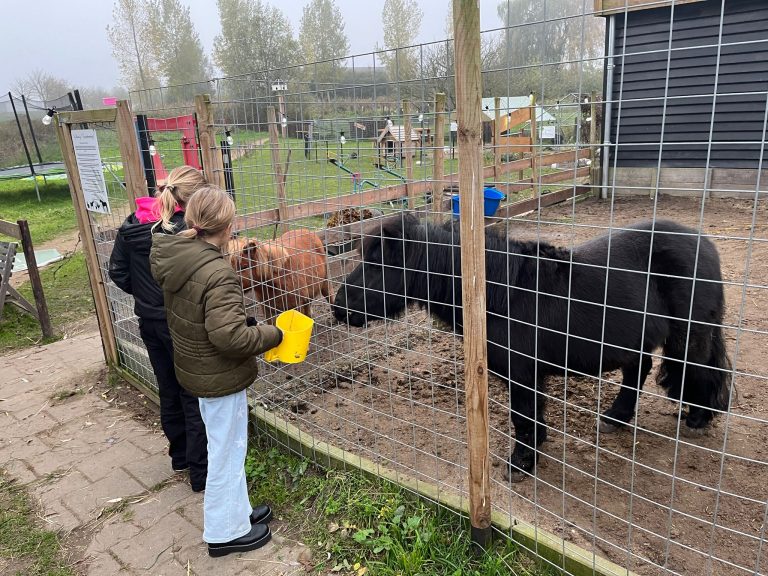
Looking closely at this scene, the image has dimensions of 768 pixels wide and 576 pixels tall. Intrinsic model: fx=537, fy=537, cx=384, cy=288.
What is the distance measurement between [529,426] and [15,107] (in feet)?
70.3

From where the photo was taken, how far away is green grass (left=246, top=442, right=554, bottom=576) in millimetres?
2444

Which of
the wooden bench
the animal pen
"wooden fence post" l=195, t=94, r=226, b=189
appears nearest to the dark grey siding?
the animal pen

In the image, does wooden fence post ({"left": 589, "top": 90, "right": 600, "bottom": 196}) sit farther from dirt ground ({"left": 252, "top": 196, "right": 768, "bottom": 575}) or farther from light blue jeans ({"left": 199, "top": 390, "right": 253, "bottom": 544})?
light blue jeans ({"left": 199, "top": 390, "right": 253, "bottom": 544})

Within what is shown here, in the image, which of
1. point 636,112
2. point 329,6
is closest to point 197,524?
point 636,112

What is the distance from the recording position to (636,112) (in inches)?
399

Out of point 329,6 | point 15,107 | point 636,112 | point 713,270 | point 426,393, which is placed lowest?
point 426,393

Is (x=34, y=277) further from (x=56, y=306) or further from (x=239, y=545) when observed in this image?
(x=239, y=545)

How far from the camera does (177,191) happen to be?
2.84 meters

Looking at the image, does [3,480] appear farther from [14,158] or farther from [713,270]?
[14,158]

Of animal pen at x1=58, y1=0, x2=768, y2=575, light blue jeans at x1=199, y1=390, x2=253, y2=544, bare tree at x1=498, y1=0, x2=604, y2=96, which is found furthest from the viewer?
light blue jeans at x1=199, y1=390, x2=253, y2=544

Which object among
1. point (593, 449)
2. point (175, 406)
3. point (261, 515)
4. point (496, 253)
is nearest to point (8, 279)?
point (175, 406)

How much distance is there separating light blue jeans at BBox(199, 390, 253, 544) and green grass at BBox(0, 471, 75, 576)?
0.79 metres

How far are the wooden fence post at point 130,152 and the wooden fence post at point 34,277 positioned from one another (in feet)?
7.63

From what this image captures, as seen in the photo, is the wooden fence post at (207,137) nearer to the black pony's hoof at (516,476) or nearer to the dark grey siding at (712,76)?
the black pony's hoof at (516,476)
